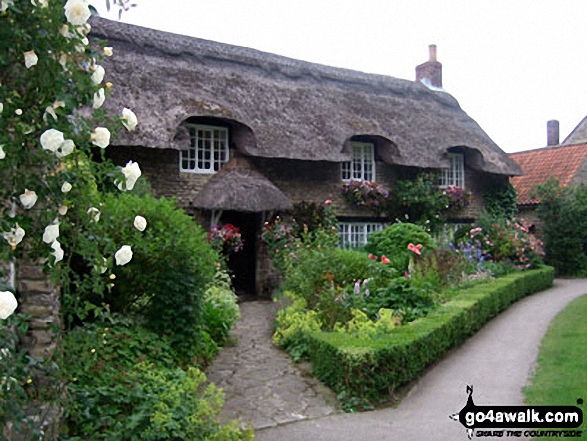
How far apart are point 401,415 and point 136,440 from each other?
2.88 meters

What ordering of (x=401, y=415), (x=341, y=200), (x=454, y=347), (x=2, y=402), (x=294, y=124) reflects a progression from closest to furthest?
1. (x=2, y=402)
2. (x=401, y=415)
3. (x=454, y=347)
4. (x=294, y=124)
5. (x=341, y=200)

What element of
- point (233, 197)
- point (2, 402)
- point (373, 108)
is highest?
point (373, 108)

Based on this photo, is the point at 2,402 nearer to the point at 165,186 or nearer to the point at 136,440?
the point at 136,440

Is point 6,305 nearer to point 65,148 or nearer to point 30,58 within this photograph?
point 65,148

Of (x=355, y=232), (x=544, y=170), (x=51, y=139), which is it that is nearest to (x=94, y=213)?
(x=51, y=139)

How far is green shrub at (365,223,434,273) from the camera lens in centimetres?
1294

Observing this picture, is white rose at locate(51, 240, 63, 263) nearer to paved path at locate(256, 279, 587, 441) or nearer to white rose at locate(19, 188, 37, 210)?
white rose at locate(19, 188, 37, 210)

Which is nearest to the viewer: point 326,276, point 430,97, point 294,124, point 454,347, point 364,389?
point 364,389

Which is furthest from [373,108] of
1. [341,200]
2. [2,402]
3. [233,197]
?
[2,402]

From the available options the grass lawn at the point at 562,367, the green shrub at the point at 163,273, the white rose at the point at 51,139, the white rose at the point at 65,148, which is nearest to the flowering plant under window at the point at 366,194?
the grass lawn at the point at 562,367

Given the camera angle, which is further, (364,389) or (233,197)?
(233,197)

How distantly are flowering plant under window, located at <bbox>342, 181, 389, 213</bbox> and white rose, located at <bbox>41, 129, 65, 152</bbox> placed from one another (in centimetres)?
1279

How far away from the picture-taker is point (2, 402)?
107 inches

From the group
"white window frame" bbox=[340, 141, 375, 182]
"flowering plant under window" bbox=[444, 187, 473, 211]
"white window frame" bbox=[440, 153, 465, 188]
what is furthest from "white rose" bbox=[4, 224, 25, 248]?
"white window frame" bbox=[440, 153, 465, 188]
